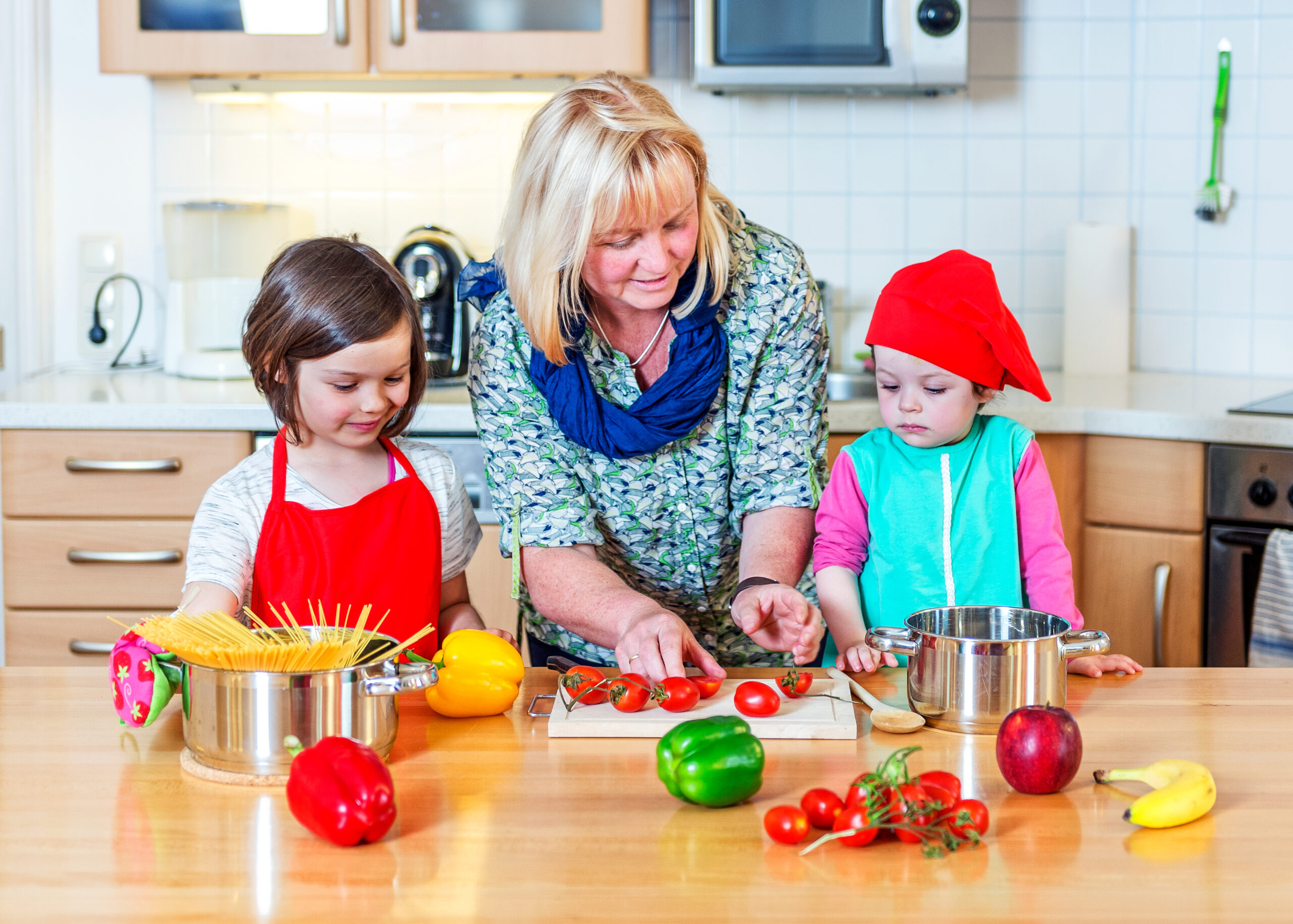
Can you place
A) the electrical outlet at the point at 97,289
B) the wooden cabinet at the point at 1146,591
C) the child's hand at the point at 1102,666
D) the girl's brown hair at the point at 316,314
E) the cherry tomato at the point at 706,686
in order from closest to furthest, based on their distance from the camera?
the cherry tomato at the point at 706,686 < the child's hand at the point at 1102,666 < the girl's brown hair at the point at 316,314 < the wooden cabinet at the point at 1146,591 < the electrical outlet at the point at 97,289

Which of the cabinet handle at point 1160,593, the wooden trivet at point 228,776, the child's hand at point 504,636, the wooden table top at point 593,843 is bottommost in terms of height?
the cabinet handle at point 1160,593

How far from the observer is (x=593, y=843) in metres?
0.92

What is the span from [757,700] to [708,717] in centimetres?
5

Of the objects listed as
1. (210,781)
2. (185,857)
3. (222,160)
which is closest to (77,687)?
(210,781)

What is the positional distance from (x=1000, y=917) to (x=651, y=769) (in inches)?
13.4

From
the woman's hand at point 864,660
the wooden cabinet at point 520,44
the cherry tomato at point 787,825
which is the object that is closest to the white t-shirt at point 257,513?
the woman's hand at point 864,660

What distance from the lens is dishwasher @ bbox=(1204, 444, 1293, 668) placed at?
221 centimetres

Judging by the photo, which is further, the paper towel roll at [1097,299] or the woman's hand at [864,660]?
the paper towel roll at [1097,299]

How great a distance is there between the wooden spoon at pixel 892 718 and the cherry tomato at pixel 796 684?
2.1 inches

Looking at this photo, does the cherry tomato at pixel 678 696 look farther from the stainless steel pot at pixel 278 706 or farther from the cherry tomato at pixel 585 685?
the stainless steel pot at pixel 278 706

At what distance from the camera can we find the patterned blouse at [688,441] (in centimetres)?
156

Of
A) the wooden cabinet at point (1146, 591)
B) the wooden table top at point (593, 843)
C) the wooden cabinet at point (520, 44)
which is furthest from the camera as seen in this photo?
the wooden cabinet at point (520, 44)

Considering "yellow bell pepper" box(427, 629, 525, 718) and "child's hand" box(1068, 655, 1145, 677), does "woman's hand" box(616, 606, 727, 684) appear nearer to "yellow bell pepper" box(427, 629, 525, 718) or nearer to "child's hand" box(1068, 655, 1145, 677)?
"yellow bell pepper" box(427, 629, 525, 718)

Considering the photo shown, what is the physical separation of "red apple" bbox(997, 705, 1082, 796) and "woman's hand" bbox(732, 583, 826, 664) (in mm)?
307
